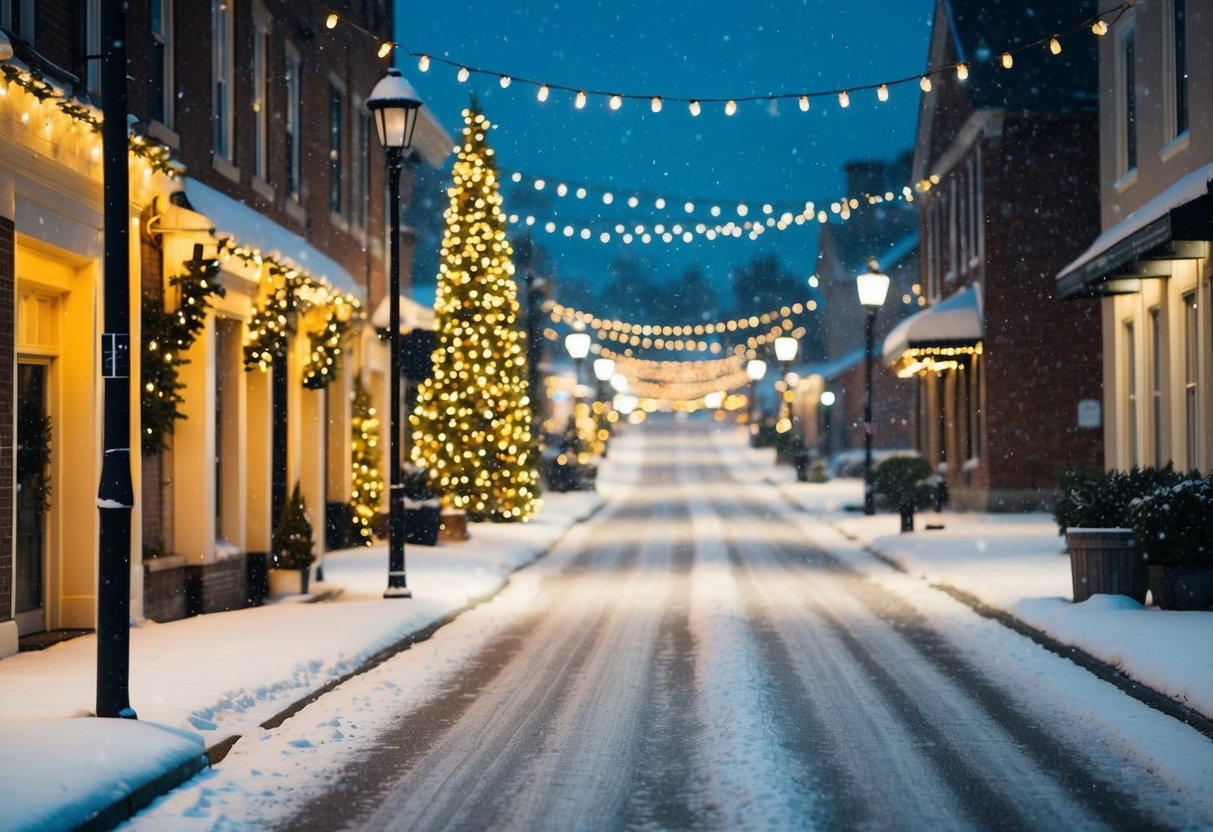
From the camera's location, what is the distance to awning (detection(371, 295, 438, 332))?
2727cm

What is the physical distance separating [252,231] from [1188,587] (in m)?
9.83

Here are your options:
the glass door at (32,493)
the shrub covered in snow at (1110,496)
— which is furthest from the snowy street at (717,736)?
the glass door at (32,493)

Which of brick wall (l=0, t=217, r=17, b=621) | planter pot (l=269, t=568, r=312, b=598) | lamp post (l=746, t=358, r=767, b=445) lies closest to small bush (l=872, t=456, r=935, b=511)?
planter pot (l=269, t=568, r=312, b=598)

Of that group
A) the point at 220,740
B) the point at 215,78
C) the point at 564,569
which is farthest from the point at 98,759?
the point at 564,569

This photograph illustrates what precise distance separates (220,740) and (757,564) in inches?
572

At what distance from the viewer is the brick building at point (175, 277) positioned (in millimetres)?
12492

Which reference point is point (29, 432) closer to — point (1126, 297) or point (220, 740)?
point (220, 740)

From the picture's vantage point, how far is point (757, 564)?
22969 millimetres

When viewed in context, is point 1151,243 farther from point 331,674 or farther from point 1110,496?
point 331,674

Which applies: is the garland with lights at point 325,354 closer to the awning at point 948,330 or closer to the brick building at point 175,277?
the brick building at point 175,277

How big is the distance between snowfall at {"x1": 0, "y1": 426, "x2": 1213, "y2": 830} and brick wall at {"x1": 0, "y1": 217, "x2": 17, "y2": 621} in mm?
626

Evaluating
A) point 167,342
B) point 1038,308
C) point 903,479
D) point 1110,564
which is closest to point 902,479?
point 903,479

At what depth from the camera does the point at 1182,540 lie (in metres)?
14.6

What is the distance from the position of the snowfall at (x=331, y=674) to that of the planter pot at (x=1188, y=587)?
281 millimetres
